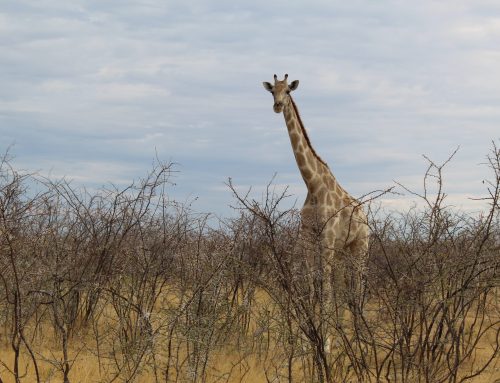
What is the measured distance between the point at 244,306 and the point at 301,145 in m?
3.52

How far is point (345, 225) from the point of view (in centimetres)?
802

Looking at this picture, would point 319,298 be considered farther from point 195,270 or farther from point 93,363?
point 93,363

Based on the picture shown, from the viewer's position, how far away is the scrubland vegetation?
459 centimetres

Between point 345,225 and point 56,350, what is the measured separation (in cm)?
341

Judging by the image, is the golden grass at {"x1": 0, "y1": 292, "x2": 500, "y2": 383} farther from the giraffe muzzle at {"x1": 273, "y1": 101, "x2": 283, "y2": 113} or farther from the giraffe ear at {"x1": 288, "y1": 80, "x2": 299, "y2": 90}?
the giraffe ear at {"x1": 288, "y1": 80, "x2": 299, "y2": 90}

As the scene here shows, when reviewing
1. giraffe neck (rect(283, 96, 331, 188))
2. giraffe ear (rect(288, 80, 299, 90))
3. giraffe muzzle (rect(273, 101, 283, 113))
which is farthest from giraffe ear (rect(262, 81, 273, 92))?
giraffe muzzle (rect(273, 101, 283, 113))

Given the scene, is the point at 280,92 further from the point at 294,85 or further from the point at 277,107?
the point at 294,85

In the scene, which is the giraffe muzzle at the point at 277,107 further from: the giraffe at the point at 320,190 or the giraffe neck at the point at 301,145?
the giraffe neck at the point at 301,145

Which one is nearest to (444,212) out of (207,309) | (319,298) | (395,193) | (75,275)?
(395,193)

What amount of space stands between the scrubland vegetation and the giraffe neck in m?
1.31

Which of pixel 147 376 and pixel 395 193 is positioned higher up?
pixel 395 193

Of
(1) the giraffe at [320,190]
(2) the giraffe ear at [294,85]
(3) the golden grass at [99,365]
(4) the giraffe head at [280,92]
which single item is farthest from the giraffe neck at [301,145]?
(3) the golden grass at [99,365]

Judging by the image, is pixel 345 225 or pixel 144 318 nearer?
pixel 144 318

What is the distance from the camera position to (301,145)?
905cm
